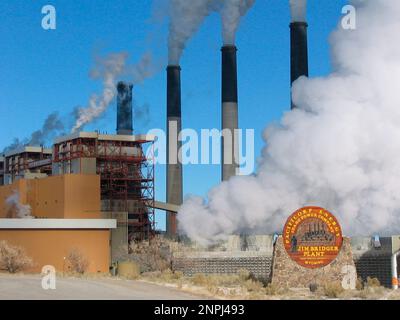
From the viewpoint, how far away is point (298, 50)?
69625 millimetres

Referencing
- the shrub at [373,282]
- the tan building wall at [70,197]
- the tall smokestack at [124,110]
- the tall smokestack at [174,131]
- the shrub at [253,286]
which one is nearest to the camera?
the shrub at [253,286]

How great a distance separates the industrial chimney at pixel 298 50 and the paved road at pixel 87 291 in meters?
36.4

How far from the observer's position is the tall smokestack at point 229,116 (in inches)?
2867

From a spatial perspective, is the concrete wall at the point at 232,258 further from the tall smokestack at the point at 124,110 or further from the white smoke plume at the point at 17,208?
the tall smokestack at the point at 124,110

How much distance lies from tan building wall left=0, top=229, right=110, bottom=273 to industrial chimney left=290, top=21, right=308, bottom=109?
2118 cm

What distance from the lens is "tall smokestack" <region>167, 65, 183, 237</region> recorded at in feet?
255

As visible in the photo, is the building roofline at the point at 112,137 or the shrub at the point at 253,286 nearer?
the shrub at the point at 253,286

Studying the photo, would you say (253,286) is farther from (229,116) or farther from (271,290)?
(229,116)

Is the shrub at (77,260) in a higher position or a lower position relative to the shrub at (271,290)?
higher

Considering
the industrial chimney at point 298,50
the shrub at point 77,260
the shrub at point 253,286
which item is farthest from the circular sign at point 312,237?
the industrial chimney at point 298,50

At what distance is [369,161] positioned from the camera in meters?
49.0

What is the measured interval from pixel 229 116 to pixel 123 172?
1052 centimetres
